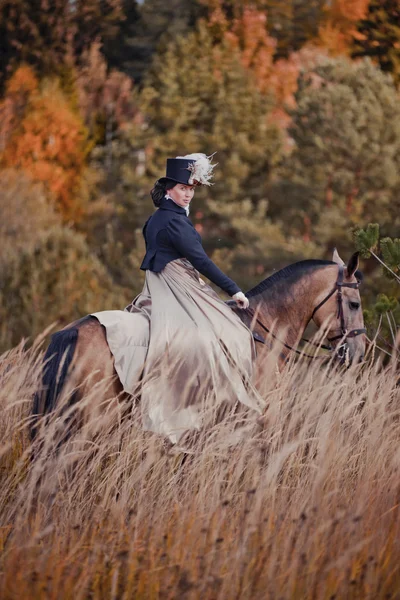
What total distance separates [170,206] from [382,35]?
33651mm

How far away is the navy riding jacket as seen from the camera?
546cm

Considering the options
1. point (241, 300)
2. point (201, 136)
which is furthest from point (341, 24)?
point (241, 300)

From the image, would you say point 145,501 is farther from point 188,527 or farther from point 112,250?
point 112,250

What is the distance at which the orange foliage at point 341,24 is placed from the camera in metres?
41.6

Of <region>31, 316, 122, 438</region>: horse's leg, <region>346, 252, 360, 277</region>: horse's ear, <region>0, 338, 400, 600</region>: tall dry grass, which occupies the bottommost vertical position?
<region>0, 338, 400, 600</region>: tall dry grass

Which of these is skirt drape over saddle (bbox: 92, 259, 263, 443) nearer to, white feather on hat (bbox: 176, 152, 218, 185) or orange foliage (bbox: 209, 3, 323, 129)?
white feather on hat (bbox: 176, 152, 218, 185)

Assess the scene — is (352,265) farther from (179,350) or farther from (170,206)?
(179,350)

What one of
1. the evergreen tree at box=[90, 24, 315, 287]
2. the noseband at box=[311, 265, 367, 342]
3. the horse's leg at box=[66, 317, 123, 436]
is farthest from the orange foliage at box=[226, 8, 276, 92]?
the horse's leg at box=[66, 317, 123, 436]

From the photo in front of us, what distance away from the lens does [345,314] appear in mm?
5914

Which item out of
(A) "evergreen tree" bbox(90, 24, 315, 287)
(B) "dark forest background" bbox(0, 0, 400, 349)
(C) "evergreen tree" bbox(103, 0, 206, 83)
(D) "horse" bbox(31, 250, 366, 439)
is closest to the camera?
(D) "horse" bbox(31, 250, 366, 439)

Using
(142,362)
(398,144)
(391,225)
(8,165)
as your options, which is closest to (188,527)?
(142,362)

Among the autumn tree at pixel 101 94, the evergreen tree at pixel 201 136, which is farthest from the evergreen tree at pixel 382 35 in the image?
the autumn tree at pixel 101 94

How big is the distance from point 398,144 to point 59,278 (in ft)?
34.0

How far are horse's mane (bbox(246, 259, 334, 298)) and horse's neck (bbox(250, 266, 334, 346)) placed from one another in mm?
23
